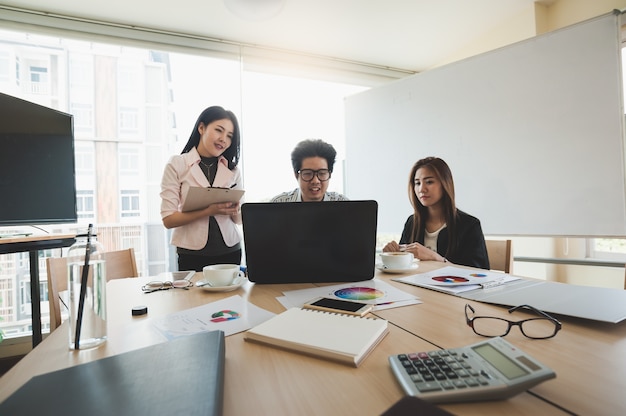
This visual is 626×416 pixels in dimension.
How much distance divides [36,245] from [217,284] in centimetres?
130

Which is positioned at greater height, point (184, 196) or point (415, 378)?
point (184, 196)

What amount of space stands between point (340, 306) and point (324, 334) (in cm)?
17

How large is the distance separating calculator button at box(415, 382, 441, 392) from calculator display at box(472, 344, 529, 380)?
86 millimetres

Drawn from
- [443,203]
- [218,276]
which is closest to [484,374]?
[218,276]

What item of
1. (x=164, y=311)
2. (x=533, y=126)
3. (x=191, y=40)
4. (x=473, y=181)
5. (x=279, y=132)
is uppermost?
(x=191, y=40)

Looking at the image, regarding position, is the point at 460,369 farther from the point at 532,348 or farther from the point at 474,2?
the point at 474,2

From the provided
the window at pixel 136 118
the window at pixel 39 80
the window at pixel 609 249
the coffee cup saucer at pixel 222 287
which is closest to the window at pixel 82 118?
the window at pixel 136 118

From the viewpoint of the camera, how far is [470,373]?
414mm

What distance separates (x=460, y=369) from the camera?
0.42m

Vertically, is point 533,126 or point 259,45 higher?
point 259,45

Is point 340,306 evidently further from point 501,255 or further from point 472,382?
point 501,255

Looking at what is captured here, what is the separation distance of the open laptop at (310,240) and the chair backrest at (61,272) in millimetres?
493

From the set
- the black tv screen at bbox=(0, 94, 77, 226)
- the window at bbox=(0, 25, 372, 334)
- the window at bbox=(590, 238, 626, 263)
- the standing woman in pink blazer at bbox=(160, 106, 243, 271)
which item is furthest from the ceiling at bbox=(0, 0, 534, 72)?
the window at bbox=(590, 238, 626, 263)

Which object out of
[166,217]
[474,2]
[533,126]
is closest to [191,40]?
[166,217]
